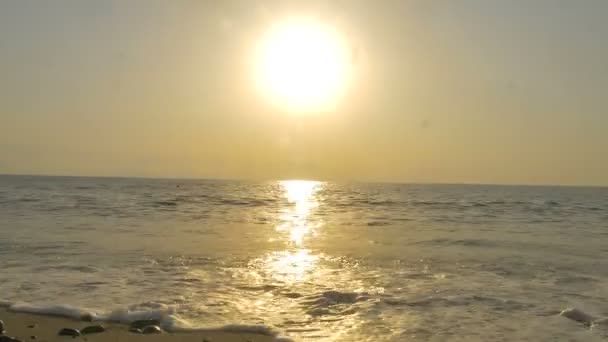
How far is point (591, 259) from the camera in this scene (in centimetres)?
1427

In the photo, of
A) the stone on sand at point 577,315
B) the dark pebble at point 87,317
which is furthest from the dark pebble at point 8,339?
the stone on sand at point 577,315

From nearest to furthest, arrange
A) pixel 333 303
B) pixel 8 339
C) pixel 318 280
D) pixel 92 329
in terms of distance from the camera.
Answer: pixel 8 339 → pixel 92 329 → pixel 333 303 → pixel 318 280

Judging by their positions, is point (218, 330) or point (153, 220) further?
point (153, 220)

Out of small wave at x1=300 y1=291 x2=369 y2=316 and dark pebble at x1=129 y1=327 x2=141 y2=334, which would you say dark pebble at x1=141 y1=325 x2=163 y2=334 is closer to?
dark pebble at x1=129 y1=327 x2=141 y2=334

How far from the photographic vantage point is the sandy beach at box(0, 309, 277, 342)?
22.5 feet

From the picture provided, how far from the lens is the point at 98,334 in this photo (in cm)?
700

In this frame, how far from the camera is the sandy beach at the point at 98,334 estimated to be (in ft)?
22.5

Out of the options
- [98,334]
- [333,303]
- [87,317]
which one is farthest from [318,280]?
[98,334]

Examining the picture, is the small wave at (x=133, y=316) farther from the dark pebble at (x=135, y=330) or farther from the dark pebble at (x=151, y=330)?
the dark pebble at (x=135, y=330)

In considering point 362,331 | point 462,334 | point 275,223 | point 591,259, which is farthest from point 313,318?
point 275,223

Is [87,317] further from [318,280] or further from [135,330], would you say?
[318,280]

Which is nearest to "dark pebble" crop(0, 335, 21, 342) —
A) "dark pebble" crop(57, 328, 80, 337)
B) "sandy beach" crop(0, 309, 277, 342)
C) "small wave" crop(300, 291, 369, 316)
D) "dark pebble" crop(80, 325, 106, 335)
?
"sandy beach" crop(0, 309, 277, 342)

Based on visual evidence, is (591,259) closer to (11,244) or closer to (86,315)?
(86,315)

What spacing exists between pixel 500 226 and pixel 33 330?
21041 mm
